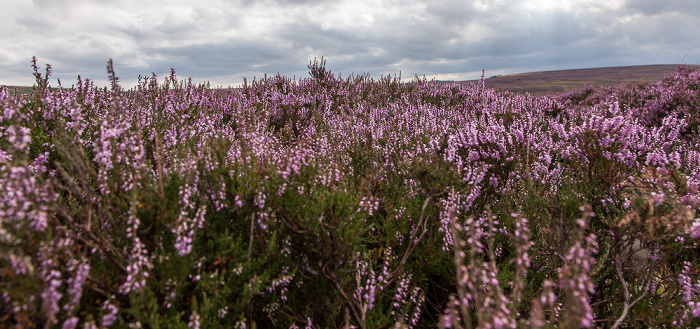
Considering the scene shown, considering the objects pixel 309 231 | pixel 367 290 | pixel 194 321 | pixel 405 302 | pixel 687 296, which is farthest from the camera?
pixel 405 302

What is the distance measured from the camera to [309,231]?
2.18 metres

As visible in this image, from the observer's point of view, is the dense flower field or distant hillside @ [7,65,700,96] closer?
the dense flower field

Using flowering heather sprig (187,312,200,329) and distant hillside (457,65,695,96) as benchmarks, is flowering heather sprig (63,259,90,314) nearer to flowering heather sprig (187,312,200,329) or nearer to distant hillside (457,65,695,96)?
flowering heather sprig (187,312,200,329)

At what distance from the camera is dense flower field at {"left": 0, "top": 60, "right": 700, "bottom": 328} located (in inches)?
62.6

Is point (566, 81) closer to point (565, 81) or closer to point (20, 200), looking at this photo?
point (565, 81)

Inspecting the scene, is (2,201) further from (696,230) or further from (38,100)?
(696,230)

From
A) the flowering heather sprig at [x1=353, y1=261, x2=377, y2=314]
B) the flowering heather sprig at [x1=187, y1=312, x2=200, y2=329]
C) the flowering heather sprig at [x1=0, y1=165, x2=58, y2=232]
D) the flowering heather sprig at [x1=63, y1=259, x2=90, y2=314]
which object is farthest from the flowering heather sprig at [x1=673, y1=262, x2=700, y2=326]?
the flowering heather sprig at [x1=0, y1=165, x2=58, y2=232]

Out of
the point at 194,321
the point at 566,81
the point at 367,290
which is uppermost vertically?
the point at 566,81

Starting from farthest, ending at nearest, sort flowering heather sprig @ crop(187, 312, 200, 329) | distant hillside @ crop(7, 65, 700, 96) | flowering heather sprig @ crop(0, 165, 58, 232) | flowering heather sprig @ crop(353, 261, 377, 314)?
→ distant hillside @ crop(7, 65, 700, 96) → flowering heather sprig @ crop(353, 261, 377, 314) → flowering heather sprig @ crop(187, 312, 200, 329) → flowering heather sprig @ crop(0, 165, 58, 232)

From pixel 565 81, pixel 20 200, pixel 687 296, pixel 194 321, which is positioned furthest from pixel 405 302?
pixel 565 81

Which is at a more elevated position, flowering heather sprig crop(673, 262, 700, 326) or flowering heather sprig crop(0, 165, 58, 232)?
flowering heather sprig crop(0, 165, 58, 232)

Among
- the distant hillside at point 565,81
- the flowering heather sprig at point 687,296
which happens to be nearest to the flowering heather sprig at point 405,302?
the flowering heather sprig at point 687,296

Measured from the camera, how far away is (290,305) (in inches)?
96.8

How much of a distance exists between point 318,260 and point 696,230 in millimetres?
2579
